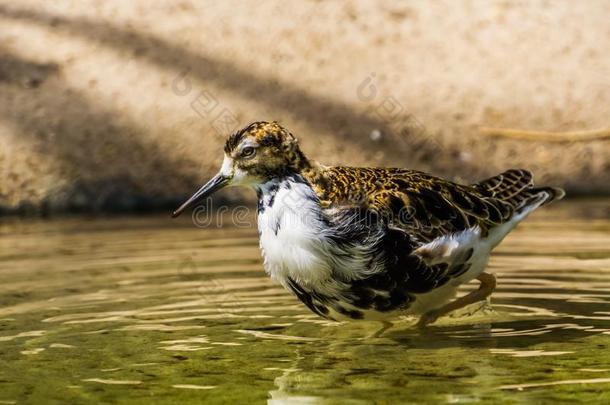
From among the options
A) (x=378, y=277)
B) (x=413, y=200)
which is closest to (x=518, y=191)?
(x=413, y=200)

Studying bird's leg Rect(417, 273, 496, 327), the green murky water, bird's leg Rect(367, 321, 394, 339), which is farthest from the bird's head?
bird's leg Rect(417, 273, 496, 327)

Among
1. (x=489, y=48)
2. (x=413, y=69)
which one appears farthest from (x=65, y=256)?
(x=489, y=48)

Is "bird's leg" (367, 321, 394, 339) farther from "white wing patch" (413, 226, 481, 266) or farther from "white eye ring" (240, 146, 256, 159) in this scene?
"white eye ring" (240, 146, 256, 159)

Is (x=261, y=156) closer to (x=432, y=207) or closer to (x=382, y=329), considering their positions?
(x=432, y=207)

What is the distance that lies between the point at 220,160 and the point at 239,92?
3.03 feet

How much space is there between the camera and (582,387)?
5918mm

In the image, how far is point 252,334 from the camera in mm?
7641

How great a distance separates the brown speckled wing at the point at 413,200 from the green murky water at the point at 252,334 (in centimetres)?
68

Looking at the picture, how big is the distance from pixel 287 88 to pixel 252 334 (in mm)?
7229

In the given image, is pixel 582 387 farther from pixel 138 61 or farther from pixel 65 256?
pixel 138 61

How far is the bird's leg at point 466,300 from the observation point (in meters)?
7.83

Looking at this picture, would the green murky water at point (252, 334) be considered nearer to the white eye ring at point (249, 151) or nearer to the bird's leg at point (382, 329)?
the bird's leg at point (382, 329)

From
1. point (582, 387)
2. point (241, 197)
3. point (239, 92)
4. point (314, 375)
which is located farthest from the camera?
point (239, 92)

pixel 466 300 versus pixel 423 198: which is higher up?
pixel 423 198
